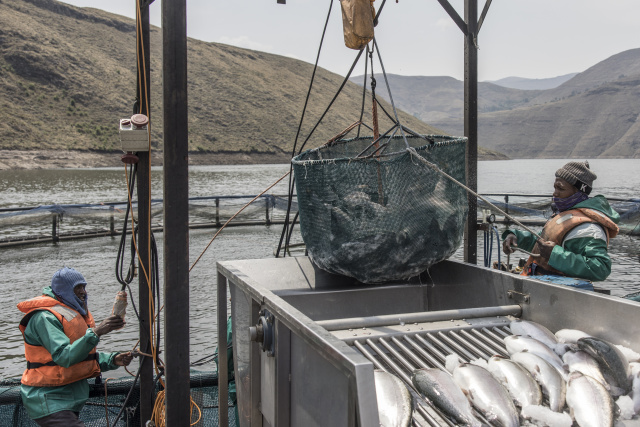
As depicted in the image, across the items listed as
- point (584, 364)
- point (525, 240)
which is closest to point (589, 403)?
point (584, 364)

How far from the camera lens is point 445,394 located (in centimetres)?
227

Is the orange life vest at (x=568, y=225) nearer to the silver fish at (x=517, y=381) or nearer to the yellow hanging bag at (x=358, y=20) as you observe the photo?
the silver fish at (x=517, y=381)

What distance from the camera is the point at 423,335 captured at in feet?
9.71

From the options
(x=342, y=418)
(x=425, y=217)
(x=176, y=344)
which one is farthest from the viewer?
(x=425, y=217)

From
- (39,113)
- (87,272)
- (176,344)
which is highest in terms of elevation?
(39,113)

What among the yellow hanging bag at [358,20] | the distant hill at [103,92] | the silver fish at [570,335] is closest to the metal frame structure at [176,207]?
the yellow hanging bag at [358,20]

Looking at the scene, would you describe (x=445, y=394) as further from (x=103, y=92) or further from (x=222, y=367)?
(x=103, y=92)

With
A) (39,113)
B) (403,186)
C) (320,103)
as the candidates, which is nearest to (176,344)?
(403,186)

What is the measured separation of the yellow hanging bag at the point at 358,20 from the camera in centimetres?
374

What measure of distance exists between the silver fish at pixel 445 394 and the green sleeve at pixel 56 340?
2828 millimetres

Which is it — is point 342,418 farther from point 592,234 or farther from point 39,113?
point 39,113

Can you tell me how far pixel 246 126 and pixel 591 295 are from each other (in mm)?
99624

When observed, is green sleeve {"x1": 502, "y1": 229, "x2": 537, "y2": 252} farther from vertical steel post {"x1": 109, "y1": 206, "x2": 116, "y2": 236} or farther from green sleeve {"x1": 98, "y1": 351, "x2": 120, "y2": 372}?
vertical steel post {"x1": 109, "y1": 206, "x2": 116, "y2": 236}

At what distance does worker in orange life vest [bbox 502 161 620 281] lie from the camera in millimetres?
3645
